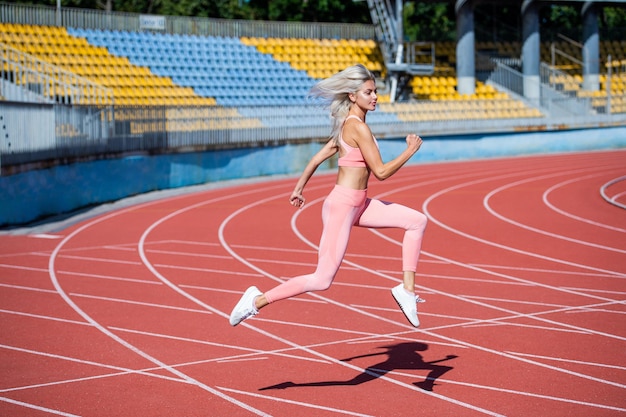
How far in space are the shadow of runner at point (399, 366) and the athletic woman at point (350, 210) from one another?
1.92ft

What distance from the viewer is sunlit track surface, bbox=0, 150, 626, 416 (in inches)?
238

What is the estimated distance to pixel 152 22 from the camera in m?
30.0

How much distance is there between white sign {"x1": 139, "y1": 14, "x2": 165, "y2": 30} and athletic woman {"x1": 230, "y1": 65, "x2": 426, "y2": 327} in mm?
24651

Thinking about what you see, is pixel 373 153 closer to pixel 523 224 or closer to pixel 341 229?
pixel 341 229

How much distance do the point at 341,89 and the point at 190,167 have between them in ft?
55.3

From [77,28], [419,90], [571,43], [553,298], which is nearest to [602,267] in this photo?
[553,298]

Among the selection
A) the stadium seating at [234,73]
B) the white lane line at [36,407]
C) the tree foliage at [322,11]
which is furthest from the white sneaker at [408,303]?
the tree foliage at [322,11]

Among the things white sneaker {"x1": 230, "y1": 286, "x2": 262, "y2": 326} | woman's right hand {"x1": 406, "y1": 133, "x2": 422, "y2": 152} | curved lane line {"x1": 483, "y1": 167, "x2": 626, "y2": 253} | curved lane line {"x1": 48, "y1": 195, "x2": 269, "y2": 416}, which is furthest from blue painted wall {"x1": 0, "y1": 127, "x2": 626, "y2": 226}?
woman's right hand {"x1": 406, "y1": 133, "x2": 422, "y2": 152}

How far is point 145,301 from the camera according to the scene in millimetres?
9398

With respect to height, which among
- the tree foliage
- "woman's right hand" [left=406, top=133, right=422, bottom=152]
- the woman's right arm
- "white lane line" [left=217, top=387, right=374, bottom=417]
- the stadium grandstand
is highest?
the tree foliage

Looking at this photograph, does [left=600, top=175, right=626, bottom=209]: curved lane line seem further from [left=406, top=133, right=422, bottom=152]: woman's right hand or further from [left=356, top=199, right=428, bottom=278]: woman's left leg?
[left=406, top=133, right=422, bottom=152]: woman's right hand

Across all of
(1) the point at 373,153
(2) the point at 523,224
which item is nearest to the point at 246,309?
(1) the point at 373,153

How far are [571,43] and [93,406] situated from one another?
35.5 m

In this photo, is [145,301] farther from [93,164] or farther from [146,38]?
[146,38]
